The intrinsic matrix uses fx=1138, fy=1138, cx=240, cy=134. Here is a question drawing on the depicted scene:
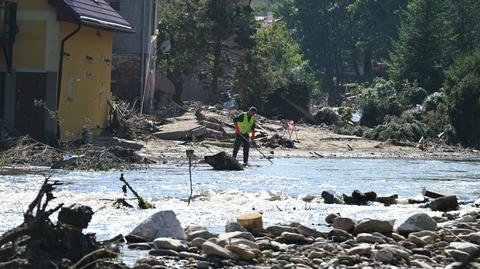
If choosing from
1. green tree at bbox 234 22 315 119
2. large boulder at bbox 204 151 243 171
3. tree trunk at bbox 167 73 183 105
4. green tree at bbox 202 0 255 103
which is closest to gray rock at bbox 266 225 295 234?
large boulder at bbox 204 151 243 171

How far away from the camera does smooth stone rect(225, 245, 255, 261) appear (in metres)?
13.9

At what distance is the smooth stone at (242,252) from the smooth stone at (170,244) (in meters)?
0.67

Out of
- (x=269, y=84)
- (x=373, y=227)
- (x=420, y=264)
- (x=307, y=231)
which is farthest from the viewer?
(x=269, y=84)

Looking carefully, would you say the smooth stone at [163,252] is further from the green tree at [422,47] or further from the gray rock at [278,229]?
the green tree at [422,47]

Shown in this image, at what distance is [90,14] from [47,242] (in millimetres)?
Result: 24081

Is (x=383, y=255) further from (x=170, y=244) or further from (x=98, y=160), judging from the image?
(x=98, y=160)

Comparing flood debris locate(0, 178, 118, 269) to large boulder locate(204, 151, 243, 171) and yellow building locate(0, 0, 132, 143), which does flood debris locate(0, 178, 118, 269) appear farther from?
yellow building locate(0, 0, 132, 143)

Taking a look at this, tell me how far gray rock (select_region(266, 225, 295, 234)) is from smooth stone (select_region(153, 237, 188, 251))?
1784 mm

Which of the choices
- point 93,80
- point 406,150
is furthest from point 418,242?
point 406,150

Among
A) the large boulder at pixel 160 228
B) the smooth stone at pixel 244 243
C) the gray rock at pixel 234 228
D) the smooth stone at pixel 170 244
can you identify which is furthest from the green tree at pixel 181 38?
the smooth stone at pixel 244 243

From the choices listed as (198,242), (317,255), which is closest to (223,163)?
(198,242)

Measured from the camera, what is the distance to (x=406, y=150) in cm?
4488

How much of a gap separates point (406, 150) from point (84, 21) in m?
16.0

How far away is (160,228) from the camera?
614 inches
